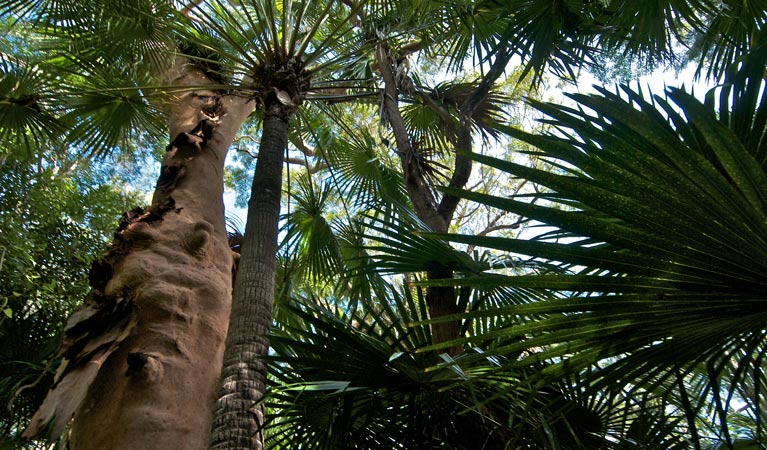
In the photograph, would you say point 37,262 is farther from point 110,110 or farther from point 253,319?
point 253,319

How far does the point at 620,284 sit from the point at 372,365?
1.08m

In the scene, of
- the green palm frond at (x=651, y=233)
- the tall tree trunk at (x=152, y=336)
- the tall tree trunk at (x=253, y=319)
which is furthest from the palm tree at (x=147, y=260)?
the green palm frond at (x=651, y=233)

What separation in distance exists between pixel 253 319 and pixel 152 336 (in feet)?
1.43

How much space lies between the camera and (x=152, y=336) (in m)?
2.16

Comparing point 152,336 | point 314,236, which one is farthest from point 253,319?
point 314,236

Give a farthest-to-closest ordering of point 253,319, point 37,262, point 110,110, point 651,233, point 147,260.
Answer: point 37,262, point 110,110, point 147,260, point 253,319, point 651,233

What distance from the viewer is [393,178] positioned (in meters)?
4.90

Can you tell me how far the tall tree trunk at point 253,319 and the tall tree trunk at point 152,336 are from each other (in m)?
0.25

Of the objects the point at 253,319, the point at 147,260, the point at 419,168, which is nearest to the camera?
the point at 253,319

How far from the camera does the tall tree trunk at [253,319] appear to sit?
5.76 ft

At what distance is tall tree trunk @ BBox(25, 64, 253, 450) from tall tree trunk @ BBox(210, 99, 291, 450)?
25cm

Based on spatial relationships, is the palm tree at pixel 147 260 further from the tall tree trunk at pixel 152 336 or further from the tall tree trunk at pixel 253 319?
the tall tree trunk at pixel 253 319

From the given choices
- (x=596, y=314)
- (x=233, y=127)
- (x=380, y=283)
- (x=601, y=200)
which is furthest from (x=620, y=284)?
(x=233, y=127)

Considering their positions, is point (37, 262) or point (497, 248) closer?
point (497, 248)
